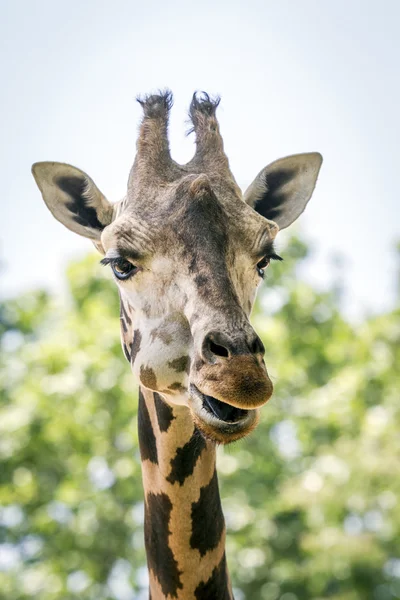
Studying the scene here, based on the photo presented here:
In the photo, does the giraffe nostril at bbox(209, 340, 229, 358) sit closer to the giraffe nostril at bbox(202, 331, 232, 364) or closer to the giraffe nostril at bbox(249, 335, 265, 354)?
the giraffe nostril at bbox(202, 331, 232, 364)

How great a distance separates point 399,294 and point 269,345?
466cm

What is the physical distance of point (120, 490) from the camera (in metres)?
20.0

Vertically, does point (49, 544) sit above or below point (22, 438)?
below

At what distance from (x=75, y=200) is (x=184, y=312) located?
5.38 feet

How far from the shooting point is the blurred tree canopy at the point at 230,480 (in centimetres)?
1859

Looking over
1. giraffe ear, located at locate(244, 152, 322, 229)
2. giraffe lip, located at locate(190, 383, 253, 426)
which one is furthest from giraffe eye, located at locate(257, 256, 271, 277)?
giraffe lip, located at locate(190, 383, 253, 426)

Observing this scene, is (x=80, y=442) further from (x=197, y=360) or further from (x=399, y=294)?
(x=197, y=360)

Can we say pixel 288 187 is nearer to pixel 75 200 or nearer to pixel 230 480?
pixel 75 200

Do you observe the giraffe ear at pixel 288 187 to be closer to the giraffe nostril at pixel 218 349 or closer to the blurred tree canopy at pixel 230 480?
the giraffe nostril at pixel 218 349

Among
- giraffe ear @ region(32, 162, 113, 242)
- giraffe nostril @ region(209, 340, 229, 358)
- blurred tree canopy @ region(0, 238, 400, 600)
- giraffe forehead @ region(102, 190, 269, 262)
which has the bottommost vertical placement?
blurred tree canopy @ region(0, 238, 400, 600)

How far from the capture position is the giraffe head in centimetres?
344

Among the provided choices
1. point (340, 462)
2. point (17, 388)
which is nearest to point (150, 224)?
point (340, 462)

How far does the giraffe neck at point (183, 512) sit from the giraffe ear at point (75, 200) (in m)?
1.39

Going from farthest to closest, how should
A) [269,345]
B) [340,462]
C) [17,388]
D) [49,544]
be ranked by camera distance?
1. [269,345]
2. [17,388]
3. [49,544]
4. [340,462]
